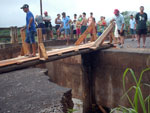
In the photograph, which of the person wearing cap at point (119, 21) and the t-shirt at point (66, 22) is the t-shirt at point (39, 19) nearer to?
the t-shirt at point (66, 22)

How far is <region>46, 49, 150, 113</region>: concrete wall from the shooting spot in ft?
19.7

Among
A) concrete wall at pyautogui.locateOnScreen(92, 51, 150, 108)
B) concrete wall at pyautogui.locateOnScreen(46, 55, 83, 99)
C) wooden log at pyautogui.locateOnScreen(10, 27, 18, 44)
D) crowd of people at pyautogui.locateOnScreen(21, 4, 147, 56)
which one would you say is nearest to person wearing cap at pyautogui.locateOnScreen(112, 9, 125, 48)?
crowd of people at pyautogui.locateOnScreen(21, 4, 147, 56)

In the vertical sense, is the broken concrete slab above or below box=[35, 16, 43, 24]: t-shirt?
below

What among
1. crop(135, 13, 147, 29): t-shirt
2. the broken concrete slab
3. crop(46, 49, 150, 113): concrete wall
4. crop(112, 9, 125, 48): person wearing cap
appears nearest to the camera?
the broken concrete slab

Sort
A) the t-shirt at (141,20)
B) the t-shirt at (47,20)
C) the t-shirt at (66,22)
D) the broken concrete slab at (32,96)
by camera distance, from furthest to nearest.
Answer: the t-shirt at (66,22) → the t-shirt at (47,20) → the t-shirt at (141,20) → the broken concrete slab at (32,96)

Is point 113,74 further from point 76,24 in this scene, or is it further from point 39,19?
point 76,24

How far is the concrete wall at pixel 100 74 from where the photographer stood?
6.01 metres

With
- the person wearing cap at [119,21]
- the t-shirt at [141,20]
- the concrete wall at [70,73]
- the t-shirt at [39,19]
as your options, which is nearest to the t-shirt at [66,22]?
the t-shirt at [39,19]

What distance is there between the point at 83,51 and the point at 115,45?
1960 millimetres

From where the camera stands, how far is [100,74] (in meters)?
7.02

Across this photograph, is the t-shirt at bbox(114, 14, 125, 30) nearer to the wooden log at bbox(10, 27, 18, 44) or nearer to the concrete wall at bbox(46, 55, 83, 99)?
the concrete wall at bbox(46, 55, 83, 99)

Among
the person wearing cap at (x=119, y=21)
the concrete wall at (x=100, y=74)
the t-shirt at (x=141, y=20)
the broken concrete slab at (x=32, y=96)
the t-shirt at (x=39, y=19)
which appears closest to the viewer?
the broken concrete slab at (x=32, y=96)

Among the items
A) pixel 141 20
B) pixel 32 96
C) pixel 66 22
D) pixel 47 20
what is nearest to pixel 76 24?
pixel 66 22

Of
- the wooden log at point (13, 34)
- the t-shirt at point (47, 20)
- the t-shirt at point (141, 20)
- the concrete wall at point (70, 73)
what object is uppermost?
the t-shirt at point (47, 20)
